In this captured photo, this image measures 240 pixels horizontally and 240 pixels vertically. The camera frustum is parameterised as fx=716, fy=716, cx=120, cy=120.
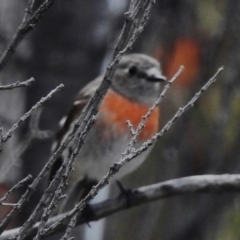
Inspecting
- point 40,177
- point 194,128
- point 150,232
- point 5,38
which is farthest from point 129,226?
point 40,177

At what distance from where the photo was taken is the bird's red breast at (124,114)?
432 centimetres

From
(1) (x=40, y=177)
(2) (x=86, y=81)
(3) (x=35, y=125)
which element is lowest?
(1) (x=40, y=177)

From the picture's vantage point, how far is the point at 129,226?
526 centimetres

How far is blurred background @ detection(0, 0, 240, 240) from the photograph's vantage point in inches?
195

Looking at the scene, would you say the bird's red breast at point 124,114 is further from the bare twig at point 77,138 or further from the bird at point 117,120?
the bare twig at point 77,138

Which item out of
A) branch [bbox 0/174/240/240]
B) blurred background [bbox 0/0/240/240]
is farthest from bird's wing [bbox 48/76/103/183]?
branch [bbox 0/174/240/240]

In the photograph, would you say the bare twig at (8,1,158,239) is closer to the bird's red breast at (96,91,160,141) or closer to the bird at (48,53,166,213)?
the bird at (48,53,166,213)

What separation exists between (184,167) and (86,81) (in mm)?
1023

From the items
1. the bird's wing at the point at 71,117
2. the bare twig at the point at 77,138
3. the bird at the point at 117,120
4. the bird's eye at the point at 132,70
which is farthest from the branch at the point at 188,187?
the bird's eye at the point at 132,70

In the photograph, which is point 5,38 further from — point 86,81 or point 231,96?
point 231,96

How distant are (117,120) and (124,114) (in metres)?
0.07

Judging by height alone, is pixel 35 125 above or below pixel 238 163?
above

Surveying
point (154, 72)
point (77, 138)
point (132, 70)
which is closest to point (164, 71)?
point (132, 70)

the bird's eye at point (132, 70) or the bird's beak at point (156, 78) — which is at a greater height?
the bird's eye at point (132, 70)
